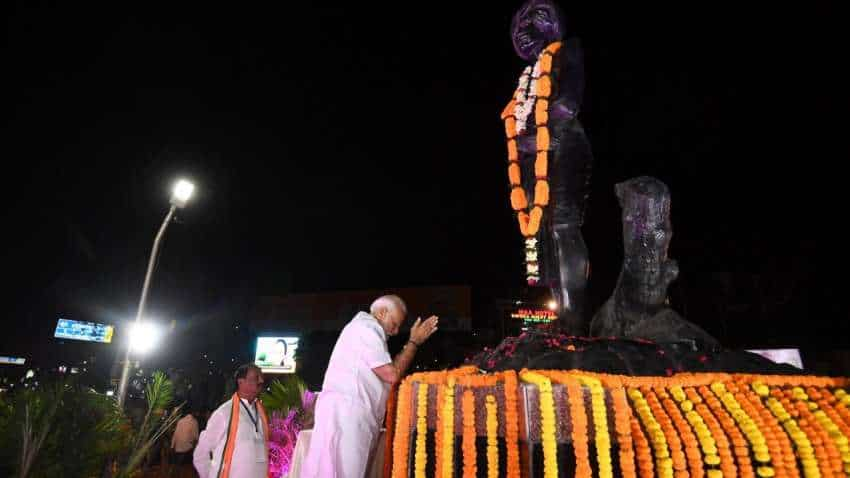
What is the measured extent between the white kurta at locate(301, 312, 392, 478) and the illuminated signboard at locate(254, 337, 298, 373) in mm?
23501

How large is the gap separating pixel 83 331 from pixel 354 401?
115 ft

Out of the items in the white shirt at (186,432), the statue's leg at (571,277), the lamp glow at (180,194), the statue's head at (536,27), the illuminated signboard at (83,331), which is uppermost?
the statue's head at (536,27)

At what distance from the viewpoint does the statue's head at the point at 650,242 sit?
5508mm

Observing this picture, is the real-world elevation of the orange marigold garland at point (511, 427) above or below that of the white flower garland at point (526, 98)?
below

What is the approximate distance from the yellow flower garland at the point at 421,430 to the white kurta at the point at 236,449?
7.15ft

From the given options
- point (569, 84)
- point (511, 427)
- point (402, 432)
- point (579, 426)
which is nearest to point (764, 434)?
point (579, 426)

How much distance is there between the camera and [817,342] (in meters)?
17.1

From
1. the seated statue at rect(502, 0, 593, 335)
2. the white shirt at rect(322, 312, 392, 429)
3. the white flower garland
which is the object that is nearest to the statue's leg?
the seated statue at rect(502, 0, 593, 335)

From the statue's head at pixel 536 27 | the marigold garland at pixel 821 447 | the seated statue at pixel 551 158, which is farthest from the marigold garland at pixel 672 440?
the statue's head at pixel 536 27

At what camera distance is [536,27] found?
677 centimetres

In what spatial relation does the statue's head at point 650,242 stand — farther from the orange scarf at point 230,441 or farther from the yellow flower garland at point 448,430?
the orange scarf at point 230,441

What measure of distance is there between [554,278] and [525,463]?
9.83ft

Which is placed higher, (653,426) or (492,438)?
(653,426)

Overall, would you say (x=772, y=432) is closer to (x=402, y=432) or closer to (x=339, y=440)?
(x=402, y=432)
